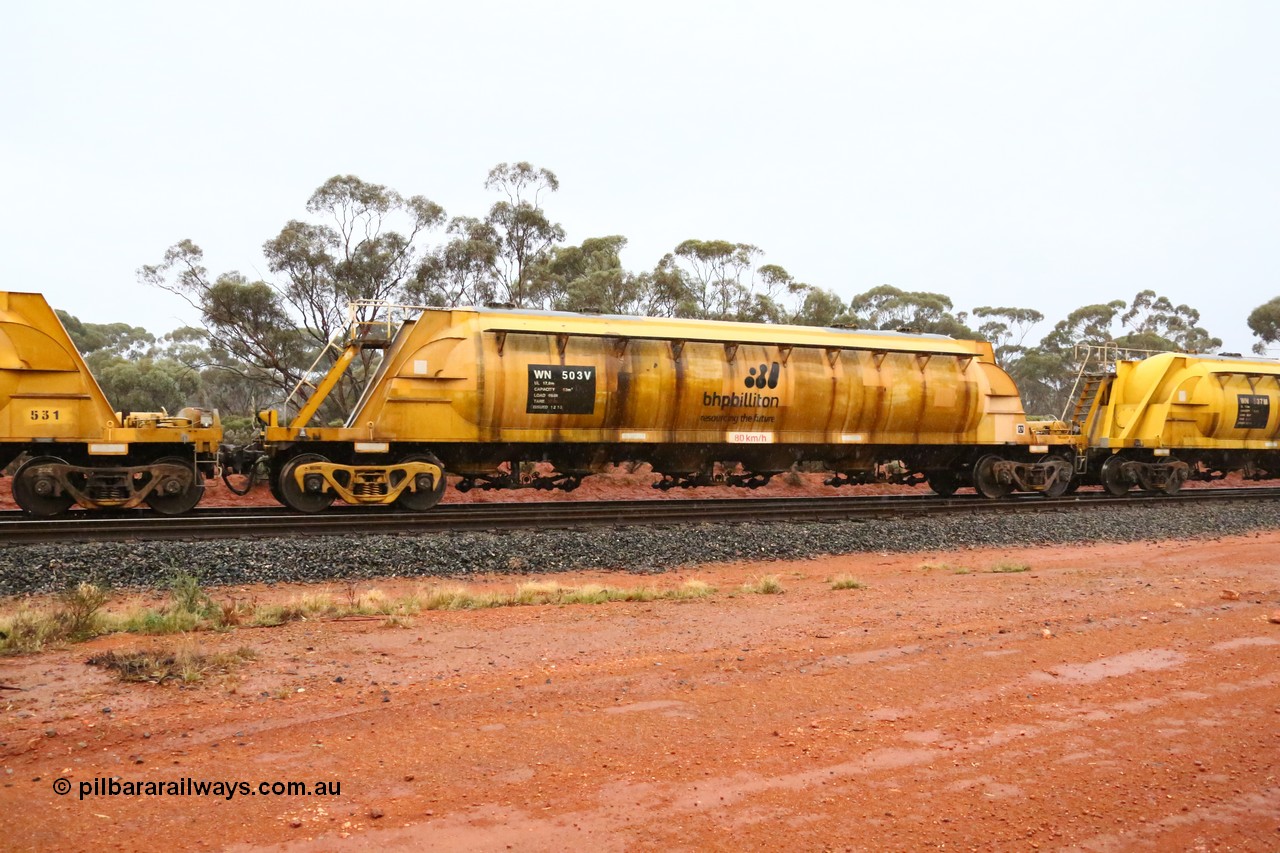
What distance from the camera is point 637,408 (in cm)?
1444

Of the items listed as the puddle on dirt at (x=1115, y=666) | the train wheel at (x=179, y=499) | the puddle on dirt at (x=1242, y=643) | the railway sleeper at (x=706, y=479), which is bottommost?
the puddle on dirt at (x=1115, y=666)

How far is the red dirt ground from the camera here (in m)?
4.10

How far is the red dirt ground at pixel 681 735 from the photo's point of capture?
4102 millimetres

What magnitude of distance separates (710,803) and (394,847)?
5.03ft

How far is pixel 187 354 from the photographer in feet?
192

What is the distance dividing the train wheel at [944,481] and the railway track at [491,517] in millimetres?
780

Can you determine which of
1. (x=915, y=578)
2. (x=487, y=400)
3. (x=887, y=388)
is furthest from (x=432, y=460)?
(x=887, y=388)

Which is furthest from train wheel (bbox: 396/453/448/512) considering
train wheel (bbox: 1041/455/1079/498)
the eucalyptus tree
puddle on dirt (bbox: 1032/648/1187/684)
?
the eucalyptus tree

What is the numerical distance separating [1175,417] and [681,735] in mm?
18813

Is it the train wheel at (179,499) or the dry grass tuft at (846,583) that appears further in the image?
the train wheel at (179,499)

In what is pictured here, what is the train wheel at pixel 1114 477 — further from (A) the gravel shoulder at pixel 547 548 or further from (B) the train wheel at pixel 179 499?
(B) the train wheel at pixel 179 499

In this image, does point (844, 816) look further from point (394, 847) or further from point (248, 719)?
point (248, 719)

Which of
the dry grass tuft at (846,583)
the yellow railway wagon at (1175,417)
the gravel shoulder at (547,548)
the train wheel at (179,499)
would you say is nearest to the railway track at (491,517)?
the train wheel at (179,499)

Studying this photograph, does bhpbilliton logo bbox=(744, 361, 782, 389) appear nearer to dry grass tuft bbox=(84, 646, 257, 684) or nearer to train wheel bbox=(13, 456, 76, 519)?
dry grass tuft bbox=(84, 646, 257, 684)
